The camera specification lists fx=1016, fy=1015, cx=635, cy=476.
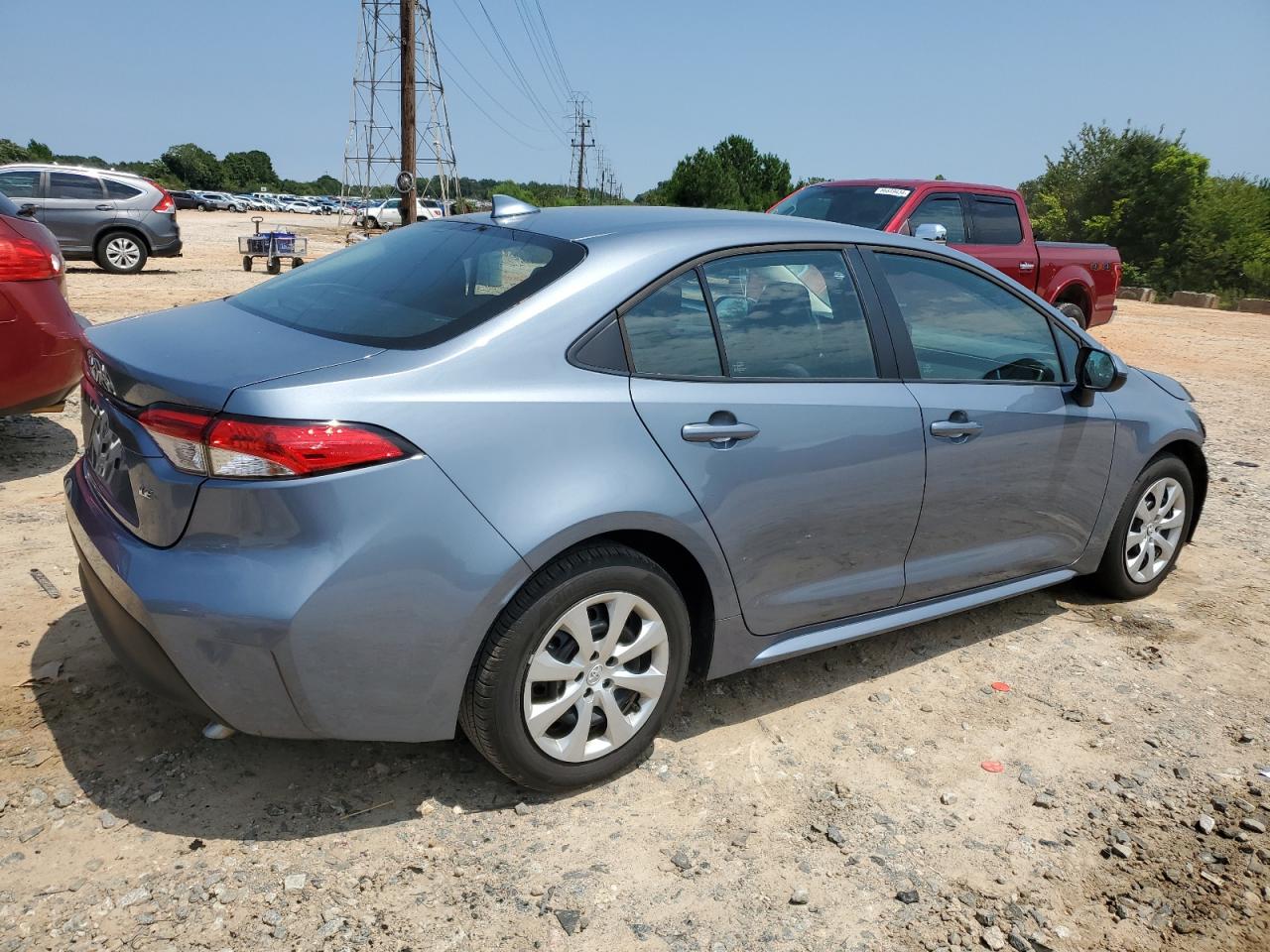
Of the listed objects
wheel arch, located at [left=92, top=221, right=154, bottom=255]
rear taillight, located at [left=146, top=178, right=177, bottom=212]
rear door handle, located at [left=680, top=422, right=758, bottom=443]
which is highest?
rear door handle, located at [left=680, top=422, right=758, bottom=443]

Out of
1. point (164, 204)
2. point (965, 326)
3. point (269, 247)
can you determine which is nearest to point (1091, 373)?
point (965, 326)

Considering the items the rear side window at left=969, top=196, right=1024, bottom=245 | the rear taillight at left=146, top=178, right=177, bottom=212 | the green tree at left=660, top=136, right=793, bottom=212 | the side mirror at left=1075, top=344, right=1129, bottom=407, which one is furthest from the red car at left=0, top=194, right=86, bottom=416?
the green tree at left=660, top=136, right=793, bottom=212

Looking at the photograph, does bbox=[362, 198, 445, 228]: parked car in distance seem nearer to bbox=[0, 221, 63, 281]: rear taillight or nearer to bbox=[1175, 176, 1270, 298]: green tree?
bbox=[1175, 176, 1270, 298]: green tree

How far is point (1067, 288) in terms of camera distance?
39.9 ft

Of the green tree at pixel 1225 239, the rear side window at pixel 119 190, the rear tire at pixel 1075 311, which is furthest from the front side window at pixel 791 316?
the green tree at pixel 1225 239

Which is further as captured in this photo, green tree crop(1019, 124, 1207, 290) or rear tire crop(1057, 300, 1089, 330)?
green tree crop(1019, 124, 1207, 290)

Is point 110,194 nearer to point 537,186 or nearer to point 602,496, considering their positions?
point 602,496

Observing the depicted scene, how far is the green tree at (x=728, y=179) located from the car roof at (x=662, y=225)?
116 ft

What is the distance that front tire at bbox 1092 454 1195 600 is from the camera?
4.51 metres

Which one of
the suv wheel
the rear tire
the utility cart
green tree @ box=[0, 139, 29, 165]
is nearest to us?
the rear tire

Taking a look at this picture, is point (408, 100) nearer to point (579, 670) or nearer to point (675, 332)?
point (675, 332)

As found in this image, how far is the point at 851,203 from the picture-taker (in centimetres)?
990

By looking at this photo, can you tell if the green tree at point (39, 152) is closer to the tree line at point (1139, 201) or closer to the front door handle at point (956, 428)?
the tree line at point (1139, 201)

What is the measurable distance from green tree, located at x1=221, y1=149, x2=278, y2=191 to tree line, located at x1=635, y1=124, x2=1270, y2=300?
85.1 meters
